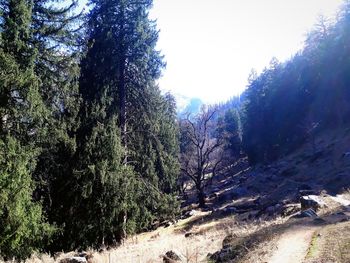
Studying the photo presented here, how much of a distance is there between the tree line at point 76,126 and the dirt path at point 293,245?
28.3ft

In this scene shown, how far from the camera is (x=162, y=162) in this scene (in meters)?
23.8

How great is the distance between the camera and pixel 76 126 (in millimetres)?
17422

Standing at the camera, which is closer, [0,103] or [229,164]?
[0,103]

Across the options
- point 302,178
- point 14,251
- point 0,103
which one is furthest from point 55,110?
point 302,178

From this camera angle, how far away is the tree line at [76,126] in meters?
13.2

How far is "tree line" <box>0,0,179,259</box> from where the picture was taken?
13.2m

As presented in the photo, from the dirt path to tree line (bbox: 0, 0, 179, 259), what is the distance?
28.3 ft

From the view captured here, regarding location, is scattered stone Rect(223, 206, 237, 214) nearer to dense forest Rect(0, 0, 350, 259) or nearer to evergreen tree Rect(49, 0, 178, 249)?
dense forest Rect(0, 0, 350, 259)

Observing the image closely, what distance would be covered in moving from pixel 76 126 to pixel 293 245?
1152cm

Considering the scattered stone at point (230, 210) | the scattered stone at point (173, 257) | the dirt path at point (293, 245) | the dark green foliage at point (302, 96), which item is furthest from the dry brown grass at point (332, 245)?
the dark green foliage at point (302, 96)

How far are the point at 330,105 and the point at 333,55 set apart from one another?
8143 mm

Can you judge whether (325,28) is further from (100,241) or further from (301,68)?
(100,241)

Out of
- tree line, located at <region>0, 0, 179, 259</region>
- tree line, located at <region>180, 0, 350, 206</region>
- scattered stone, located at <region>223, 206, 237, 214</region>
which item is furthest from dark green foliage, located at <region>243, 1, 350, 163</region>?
tree line, located at <region>0, 0, 179, 259</region>

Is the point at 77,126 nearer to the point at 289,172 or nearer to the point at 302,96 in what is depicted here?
the point at 289,172
